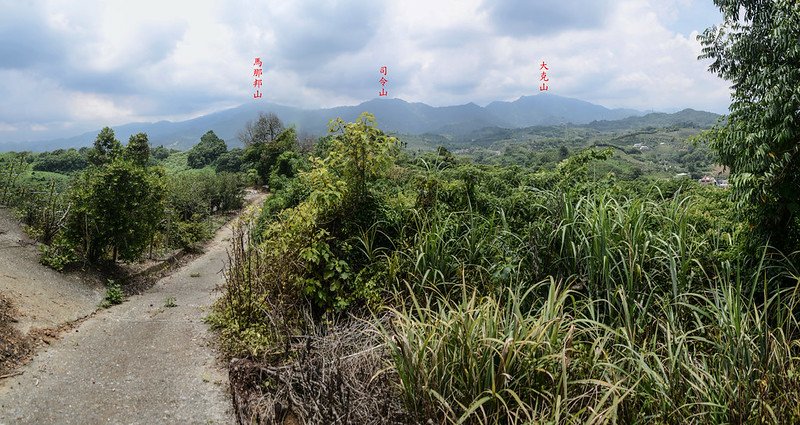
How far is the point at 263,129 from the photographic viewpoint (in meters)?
41.3

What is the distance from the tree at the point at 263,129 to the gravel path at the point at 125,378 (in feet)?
121

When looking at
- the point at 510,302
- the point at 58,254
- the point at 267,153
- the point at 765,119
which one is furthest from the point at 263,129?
the point at 765,119

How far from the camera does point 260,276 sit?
16.1 feet

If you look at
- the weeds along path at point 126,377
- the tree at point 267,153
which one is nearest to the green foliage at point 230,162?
the tree at point 267,153

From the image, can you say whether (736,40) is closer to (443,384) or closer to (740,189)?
(740,189)

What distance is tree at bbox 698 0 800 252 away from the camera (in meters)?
3.31

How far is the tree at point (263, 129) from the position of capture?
41.2 meters

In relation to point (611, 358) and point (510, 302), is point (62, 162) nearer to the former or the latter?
point (510, 302)

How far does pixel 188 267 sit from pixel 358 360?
9.81 metres

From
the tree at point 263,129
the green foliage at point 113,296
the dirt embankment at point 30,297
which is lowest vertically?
the green foliage at point 113,296

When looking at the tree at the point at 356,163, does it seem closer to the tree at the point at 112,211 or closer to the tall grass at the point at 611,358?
the tall grass at the point at 611,358

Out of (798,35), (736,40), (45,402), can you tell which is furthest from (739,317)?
(45,402)

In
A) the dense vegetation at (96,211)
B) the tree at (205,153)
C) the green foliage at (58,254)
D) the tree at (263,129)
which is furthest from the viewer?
the tree at (205,153)

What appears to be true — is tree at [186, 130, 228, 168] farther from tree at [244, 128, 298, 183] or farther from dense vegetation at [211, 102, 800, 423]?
dense vegetation at [211, 102, 800, 423]
